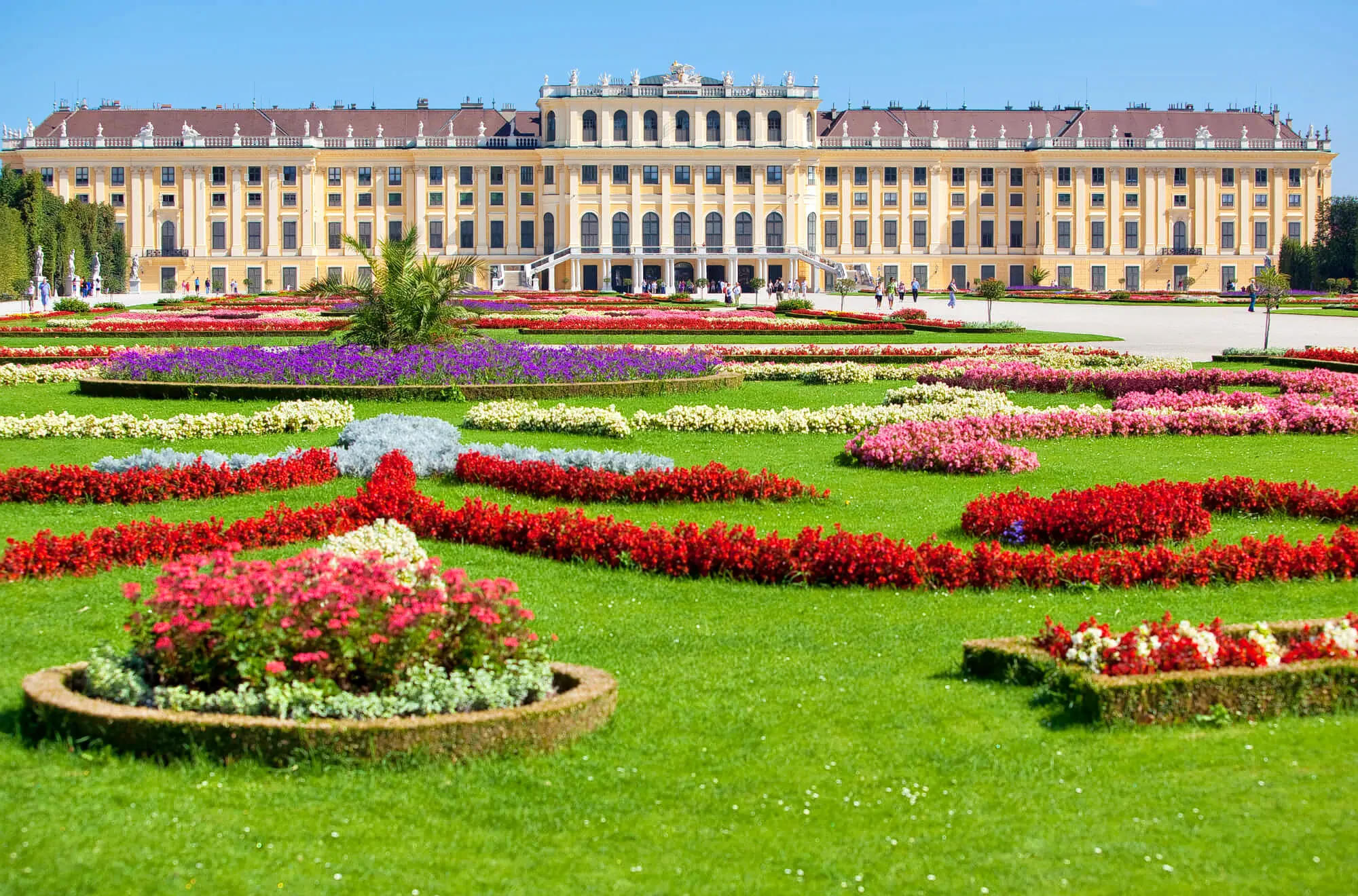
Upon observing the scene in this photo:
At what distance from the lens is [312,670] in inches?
202

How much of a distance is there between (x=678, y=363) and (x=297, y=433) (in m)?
5.61

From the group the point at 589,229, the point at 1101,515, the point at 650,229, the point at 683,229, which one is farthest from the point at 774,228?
the point at 1101,515

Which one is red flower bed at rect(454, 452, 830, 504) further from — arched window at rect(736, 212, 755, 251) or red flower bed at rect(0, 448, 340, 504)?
arched window at rect(736, 212, 755, 251)

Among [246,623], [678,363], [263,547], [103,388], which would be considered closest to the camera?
[246,623]

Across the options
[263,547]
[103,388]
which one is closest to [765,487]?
[263,547]

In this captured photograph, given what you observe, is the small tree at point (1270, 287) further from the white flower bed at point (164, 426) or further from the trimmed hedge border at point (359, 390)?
the white flower bed at point (164, 426)

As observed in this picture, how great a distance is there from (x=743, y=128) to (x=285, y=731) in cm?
6718

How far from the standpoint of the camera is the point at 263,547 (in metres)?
8.39

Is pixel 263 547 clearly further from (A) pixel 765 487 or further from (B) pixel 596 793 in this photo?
(B) pixel 596 793

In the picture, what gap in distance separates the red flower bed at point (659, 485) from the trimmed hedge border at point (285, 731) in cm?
481

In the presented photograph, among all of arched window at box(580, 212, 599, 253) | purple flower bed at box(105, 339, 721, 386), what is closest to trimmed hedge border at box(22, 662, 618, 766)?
purple flower bed at box(105, 339, 721, 386)

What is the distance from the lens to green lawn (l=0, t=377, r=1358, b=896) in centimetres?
419

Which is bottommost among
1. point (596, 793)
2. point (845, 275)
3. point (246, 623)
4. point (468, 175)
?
point (596, 793)

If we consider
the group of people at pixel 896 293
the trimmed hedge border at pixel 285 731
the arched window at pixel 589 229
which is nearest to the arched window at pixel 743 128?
the arched window at pixel 589 229
